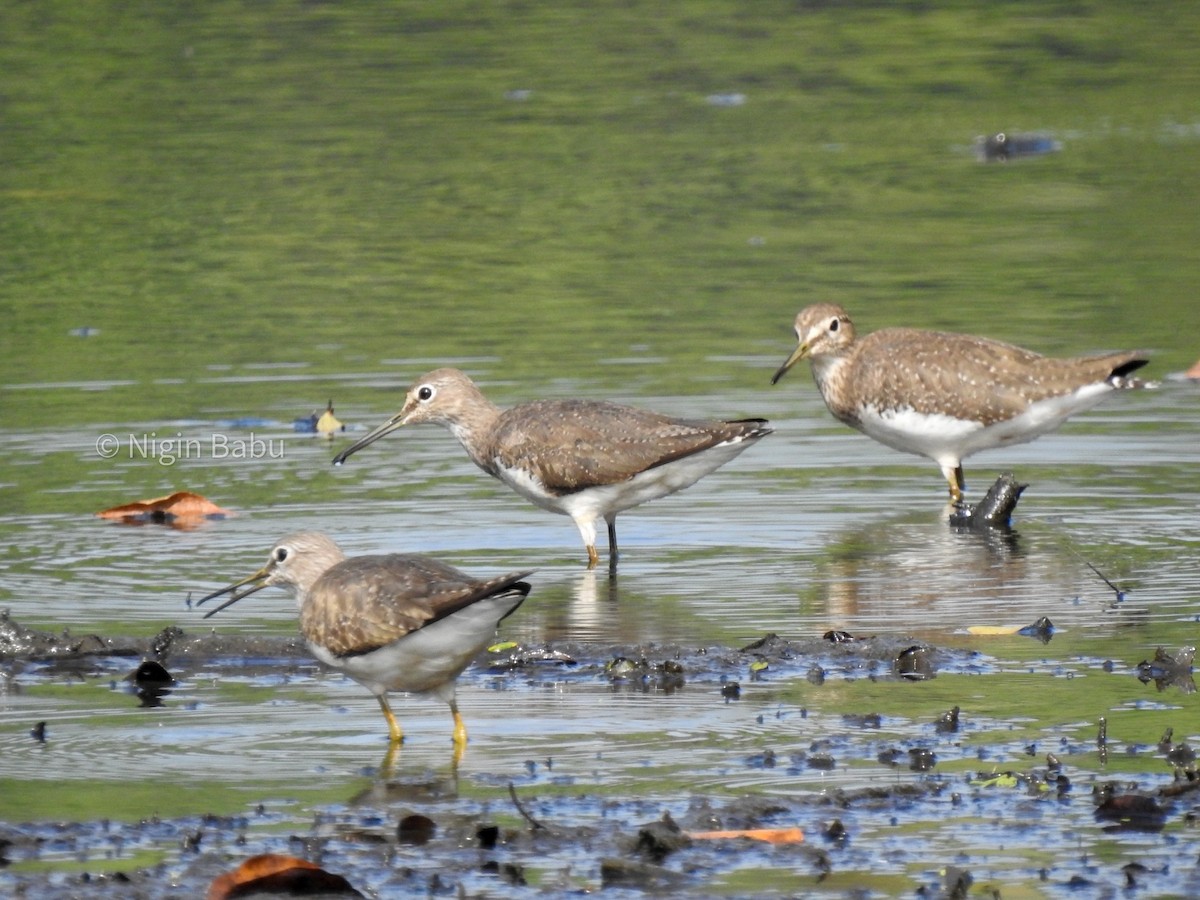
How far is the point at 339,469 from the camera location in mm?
13422

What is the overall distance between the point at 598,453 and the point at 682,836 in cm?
500

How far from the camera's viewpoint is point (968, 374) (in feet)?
42.8

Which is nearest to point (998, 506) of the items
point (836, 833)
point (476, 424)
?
point (476, 424)

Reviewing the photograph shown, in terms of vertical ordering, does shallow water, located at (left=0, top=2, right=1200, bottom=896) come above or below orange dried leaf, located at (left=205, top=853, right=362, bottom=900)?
above

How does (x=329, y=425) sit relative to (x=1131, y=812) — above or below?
above

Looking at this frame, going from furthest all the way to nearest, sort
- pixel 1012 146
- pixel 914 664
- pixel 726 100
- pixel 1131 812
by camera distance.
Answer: pixel 726 100 < pixel 1012 146 < pixel 914 664 < pixel 1131 812

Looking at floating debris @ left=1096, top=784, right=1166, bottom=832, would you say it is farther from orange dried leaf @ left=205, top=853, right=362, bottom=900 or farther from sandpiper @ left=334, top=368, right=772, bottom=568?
sandpiper @ left=334, top=368, right=772, bottom=568

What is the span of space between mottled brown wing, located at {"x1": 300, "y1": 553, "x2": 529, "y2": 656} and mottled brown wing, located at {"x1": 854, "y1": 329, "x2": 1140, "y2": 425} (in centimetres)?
518

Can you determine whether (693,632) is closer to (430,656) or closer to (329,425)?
(430,656)

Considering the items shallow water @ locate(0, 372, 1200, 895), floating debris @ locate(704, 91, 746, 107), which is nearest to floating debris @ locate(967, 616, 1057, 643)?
shallow water @ locate(0, 372, 1200, 895)

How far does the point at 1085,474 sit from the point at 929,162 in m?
11.1

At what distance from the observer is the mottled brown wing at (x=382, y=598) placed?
26.2 ft

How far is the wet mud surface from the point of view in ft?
21.1

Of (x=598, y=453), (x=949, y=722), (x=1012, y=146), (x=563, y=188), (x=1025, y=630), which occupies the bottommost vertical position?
(x=949, y=722)
